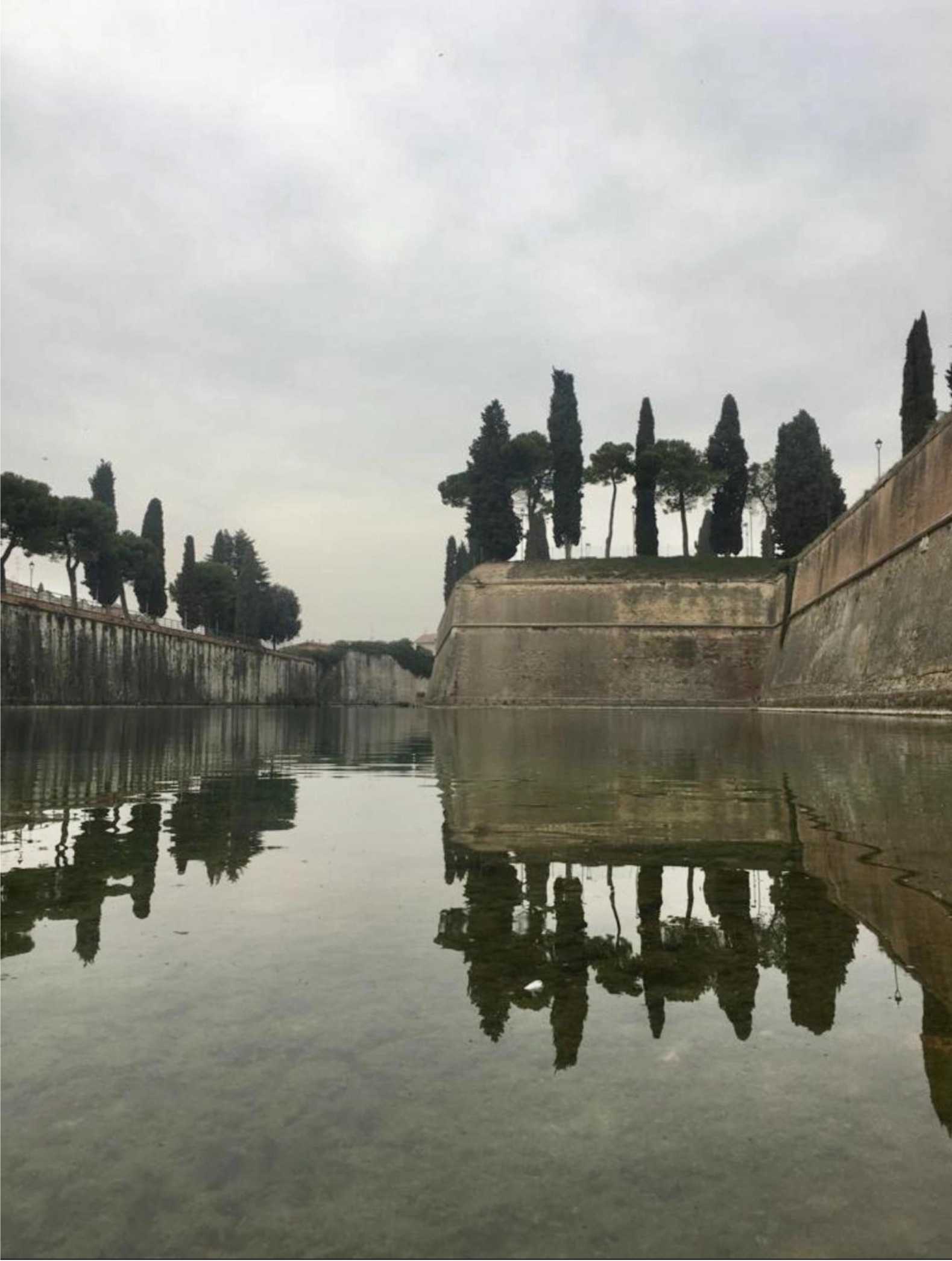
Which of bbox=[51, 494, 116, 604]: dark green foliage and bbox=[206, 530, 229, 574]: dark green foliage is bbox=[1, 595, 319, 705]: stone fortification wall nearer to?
bbox=[51, 494, 116, 604]: dark green foliage

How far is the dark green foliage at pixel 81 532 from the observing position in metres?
42.1

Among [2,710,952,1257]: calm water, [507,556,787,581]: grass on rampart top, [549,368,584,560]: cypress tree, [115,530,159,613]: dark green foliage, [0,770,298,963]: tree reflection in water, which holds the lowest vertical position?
[2,710,952,1257]: calm water

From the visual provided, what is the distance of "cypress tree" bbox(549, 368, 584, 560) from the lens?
4494 centimetres

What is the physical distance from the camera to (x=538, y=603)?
3800 cm

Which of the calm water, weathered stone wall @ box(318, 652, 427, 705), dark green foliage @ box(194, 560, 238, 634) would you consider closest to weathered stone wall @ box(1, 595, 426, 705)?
weathered stone wall @ box(318, 652, 427, 705)

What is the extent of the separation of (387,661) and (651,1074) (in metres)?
73.7

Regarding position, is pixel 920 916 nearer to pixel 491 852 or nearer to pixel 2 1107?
pixel 491 852

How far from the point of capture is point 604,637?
1452 inches

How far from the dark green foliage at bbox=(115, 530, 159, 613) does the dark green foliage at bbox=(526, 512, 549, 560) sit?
20.8 m

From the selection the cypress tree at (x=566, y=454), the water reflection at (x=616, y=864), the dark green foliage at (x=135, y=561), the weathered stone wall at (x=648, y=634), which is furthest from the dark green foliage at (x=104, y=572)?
the water reflection at (x=616, y=864)

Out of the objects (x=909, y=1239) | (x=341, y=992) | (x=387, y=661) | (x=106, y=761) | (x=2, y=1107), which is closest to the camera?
(x=909, y=1239)

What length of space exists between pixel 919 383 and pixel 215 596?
45388mm

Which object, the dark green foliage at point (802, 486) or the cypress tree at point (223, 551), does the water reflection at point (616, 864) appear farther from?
the cypress tree at point (223, 551)

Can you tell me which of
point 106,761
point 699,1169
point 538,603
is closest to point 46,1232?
point 699,1169
